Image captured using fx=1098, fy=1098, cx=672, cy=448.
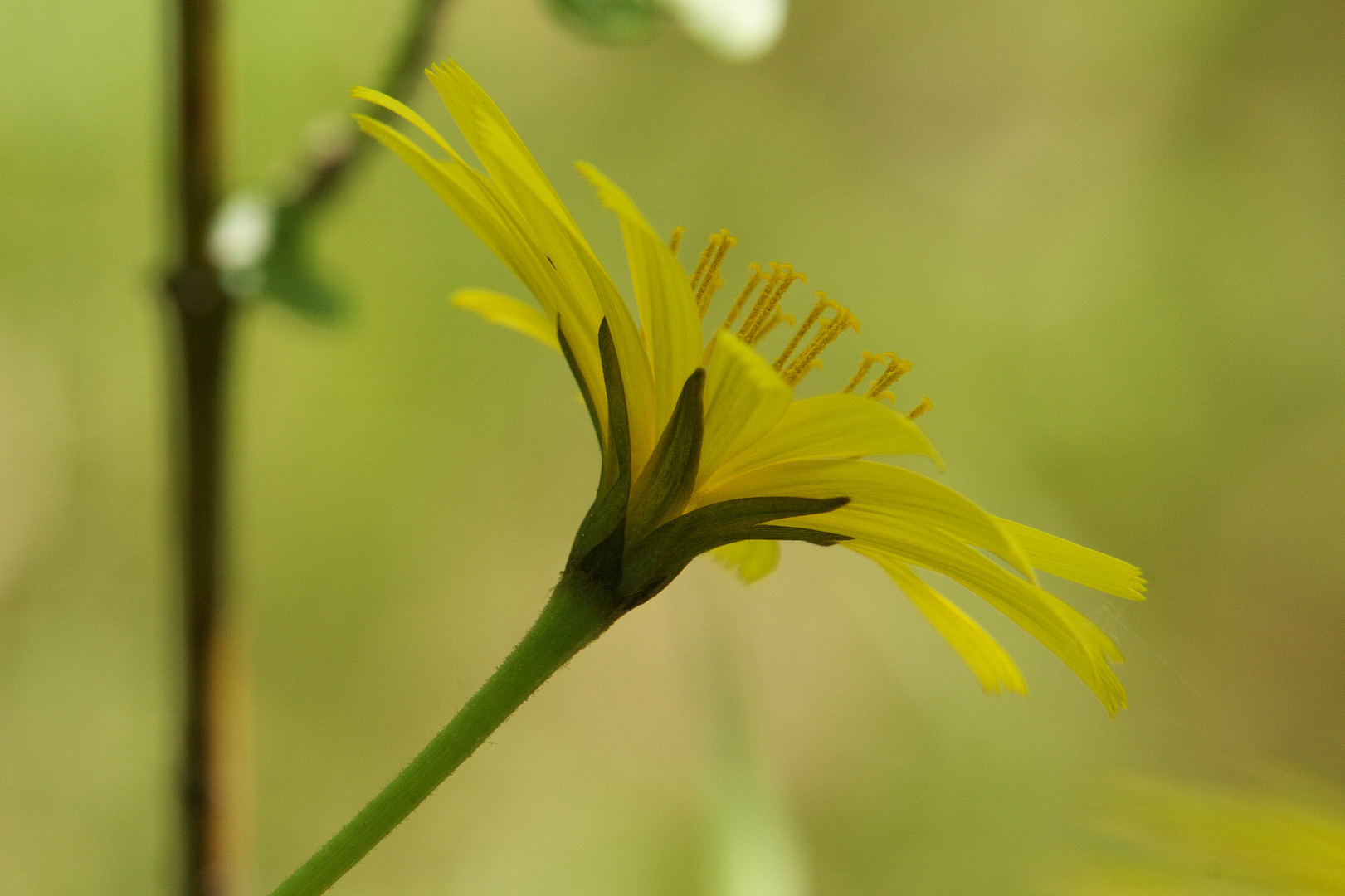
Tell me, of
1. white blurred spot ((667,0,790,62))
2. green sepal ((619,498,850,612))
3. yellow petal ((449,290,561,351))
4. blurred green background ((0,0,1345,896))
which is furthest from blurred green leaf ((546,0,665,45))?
blurred green background ((0,0,1345,896))

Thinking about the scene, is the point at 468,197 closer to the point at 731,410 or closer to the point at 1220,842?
the point at 731,410

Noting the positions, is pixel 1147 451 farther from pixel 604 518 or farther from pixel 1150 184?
pixel 604 518

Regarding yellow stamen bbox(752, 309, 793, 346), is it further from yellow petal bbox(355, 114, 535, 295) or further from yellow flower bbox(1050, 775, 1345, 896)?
yellow flower bbox(1050, 775, 1345, 896)

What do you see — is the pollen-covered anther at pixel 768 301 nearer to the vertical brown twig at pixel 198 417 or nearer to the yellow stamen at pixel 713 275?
the yellow stamen at pixel 713 275

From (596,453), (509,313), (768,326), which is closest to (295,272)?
(509,313)

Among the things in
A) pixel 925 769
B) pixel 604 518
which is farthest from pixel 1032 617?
pixel 925 769
